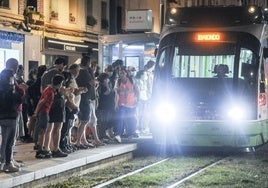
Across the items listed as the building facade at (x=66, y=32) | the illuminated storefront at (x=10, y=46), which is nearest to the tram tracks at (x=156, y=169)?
the building facade at (x=66, y=32)

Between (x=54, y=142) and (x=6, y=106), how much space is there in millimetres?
2368

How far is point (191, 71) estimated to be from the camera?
16.4 meters

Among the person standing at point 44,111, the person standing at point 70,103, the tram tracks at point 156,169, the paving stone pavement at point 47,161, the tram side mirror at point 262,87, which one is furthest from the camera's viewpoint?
the tram side mirror at point 262,87

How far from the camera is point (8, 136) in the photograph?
1098 cm

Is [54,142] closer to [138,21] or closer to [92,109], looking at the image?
[92,109]

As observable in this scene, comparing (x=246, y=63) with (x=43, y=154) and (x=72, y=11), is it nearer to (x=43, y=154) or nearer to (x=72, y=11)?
(x=43, y=154)

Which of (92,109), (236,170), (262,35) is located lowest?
(236,170)

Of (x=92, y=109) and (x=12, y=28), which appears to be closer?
(x=92, y=109)

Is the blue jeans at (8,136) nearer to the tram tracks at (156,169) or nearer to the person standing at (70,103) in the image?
the tram tracks at (156,169)

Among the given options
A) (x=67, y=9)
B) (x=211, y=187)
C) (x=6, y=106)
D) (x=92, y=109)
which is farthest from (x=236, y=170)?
(x=67, y=9)

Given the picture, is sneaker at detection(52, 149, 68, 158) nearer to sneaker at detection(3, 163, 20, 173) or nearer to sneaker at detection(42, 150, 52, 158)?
sneaker at detection(42, 150, 52, 158)

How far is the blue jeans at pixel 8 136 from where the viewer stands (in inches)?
429

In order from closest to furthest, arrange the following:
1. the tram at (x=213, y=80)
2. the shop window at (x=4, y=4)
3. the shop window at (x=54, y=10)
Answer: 1. the tram at (x=213, y=80)
2. the shop window at (x=4, y=4)
3. the shop window at (x=54, y=10)

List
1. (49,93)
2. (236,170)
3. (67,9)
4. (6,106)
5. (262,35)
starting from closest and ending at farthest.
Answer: (6,106) < (49,93) < (236,170) < (262,35) < (67,9)
